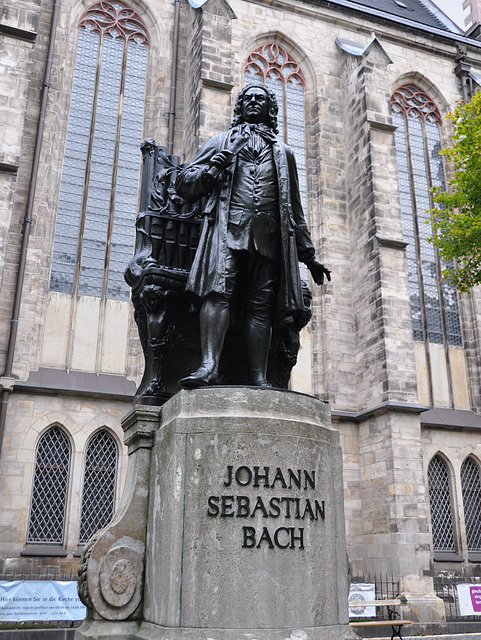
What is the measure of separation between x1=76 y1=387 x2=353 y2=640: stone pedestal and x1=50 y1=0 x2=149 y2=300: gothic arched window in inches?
475

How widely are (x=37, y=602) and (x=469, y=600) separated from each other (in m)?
8.33

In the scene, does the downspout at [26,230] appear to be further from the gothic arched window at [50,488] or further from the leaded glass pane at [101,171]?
the leaded glass pane at [101,171]

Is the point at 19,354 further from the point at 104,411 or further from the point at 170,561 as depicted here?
the point at 170,561

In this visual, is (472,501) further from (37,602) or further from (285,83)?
(285,83)

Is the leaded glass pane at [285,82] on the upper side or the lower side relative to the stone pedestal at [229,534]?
upper

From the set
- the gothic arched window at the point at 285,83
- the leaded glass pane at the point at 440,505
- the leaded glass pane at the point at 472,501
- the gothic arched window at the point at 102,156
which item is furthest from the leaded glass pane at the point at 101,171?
the leaded glass pane at the point at 472,501

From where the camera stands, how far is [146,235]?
4605 millimetres

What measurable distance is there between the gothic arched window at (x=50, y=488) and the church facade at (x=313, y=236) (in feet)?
0.10

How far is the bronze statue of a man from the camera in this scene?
416 centimetres

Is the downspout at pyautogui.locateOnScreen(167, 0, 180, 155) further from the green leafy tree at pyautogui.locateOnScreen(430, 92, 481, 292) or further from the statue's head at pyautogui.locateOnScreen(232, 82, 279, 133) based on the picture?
A: the statue's head at pyautogui.locateOnScreen(232, 82, 279, 133)

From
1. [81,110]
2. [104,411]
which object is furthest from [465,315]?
[81,110]

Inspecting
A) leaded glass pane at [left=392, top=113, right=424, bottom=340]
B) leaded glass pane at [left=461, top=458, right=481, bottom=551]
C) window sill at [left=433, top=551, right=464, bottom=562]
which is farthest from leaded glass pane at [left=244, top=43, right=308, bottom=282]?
window sill at [left=433, top=551, right=464, bottom=562]

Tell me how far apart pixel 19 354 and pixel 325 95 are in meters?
11.5

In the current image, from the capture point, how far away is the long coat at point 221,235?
4176 mm
